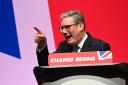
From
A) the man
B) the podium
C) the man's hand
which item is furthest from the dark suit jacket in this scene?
the podium

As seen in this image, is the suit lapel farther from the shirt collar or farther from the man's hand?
the man's hand

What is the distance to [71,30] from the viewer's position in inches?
57.3

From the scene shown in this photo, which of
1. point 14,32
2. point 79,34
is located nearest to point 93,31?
point 14,32

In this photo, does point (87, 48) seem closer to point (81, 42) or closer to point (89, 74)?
point (81, 42)

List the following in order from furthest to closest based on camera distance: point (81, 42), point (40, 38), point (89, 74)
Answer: point (81, 42) → point (40, 38) → point (89, 74)

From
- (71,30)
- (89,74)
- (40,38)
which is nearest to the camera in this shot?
(89,74)

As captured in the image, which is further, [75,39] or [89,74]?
[75,39]

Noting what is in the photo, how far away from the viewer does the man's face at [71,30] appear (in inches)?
57.0

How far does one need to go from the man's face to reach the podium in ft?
1.92

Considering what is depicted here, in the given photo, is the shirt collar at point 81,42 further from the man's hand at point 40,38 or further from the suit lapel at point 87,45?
the man's hand at point 40,38

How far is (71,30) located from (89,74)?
660mm

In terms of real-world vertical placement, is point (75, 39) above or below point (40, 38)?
below

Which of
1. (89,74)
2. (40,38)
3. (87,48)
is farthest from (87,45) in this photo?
(89,74)

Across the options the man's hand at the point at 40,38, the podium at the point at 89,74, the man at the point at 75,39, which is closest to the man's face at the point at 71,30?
the man at the point at 75,39
